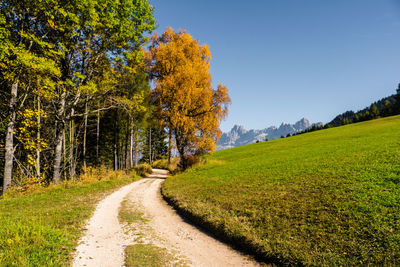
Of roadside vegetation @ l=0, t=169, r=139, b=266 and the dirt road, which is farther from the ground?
roadside vegetation @ l=0, t=169, r=139, b=266

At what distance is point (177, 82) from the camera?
1748cm

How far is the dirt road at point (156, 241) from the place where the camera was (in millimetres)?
4855

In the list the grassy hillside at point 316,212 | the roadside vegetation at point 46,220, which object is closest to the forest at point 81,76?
the roadside vegetation at point 46,220

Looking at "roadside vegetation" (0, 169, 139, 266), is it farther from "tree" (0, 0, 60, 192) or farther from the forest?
"tree" (0, 0, 60, 192)

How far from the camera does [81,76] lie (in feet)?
37.6

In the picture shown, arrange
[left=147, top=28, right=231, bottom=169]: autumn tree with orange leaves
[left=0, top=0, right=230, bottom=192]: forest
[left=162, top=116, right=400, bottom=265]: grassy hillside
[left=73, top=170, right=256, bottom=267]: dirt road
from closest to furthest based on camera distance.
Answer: [left=162, top=116, right=400, bottom=265]: grassy hillside, [left=73, top=170, right=256, bottom=267]: dirt road, [left=0, top=0, right=230, bottom=192]: forest, [left=147, top=28, right=231, bottom=169]: autumn tree with orange leaves

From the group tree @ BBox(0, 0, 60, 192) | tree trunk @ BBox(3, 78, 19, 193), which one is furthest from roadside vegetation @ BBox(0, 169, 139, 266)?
tree @ BBox(0, 0, 60, 192)

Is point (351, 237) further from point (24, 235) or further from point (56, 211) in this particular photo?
point (56, 211)

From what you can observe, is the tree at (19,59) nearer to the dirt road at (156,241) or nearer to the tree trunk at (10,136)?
the tree trunk at (10,136)

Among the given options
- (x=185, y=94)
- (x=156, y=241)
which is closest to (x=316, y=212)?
(x=156, y=241)

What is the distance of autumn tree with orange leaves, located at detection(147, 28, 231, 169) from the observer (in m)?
17.4

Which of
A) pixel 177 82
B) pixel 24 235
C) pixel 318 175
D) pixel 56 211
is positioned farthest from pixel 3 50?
pixel 318 175

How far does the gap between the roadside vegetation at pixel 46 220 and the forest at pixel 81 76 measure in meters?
1.99

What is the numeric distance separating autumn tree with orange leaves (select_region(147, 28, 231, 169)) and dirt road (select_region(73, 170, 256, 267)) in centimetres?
977
